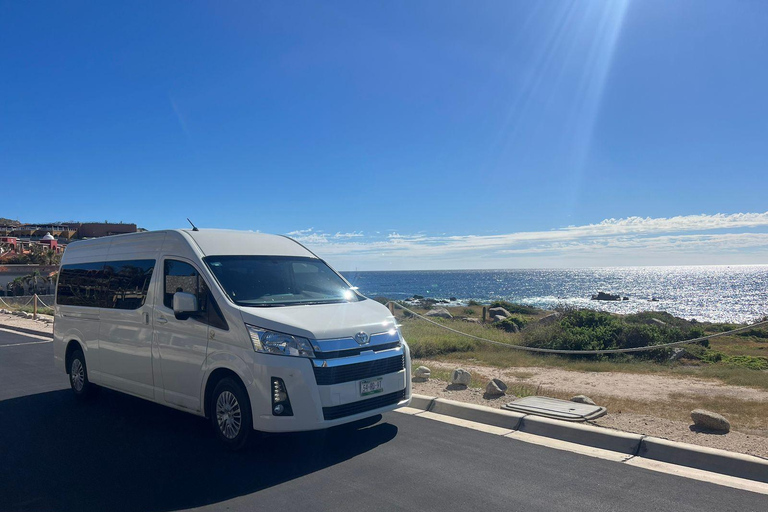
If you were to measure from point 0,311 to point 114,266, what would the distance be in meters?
23.2

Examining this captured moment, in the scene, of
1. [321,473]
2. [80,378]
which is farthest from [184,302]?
[80,378]

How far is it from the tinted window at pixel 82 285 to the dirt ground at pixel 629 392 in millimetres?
4753

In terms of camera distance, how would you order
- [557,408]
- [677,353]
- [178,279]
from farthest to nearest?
[677,353]
[557,408]
[178,279]

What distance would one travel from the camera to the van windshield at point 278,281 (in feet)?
20.4

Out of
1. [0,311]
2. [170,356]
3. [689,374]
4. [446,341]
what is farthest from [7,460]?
[0,311]

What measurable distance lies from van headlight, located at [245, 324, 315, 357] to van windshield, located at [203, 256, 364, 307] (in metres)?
0.58

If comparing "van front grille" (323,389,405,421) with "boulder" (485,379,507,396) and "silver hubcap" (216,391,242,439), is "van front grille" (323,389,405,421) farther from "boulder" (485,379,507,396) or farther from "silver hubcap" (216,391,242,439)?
"boulder" (485,379,507,396)

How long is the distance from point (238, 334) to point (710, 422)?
16.4ft

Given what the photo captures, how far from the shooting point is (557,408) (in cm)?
689

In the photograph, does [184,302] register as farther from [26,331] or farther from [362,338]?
[26,331]

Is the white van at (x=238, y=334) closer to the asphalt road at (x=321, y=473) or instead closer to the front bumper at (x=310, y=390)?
the front bumper at (x=310, y=390)

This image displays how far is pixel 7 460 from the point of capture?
18.5ft

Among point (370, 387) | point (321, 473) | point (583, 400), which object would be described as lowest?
point (321, 473)

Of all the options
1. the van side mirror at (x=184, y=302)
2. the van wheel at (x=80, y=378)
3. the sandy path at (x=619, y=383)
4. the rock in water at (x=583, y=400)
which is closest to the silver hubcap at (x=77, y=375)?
the van wheel at (x=80, y=378)
